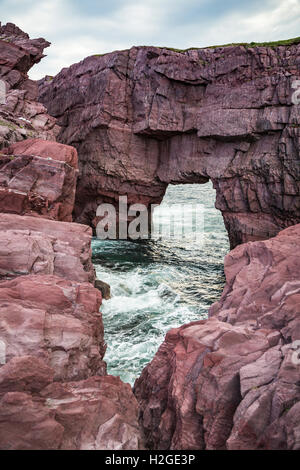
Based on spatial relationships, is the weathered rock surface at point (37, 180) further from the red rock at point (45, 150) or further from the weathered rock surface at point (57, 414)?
the weathered rock surface at point (57, 414)

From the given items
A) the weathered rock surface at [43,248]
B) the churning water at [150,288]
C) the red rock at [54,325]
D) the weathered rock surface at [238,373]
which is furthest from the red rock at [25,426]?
the churning water at [150,288]

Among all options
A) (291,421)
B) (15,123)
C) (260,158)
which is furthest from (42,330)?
(260,158)

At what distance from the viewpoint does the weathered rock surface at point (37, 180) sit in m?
14.3

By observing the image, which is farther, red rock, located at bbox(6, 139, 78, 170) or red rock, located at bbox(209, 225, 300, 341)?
red rock, located at bbox(6, 139, 78, 170)

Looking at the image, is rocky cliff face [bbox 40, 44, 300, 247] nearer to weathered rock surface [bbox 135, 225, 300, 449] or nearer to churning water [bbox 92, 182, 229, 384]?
churning water [bbox 92, 182, 229, 384]

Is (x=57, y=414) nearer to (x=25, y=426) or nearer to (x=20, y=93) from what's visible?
(x=25, y=426)

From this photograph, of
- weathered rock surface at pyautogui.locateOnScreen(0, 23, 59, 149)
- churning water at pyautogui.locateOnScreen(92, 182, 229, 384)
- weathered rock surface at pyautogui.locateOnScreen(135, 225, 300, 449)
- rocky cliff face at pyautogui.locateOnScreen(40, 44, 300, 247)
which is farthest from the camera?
rocky cliff face at pyautogui.locateOnScreen(40, 44, 300, 247)

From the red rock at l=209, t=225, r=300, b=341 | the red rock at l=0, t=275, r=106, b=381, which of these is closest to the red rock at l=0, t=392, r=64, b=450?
the red rock at l=0, t=275, r=106, b=381

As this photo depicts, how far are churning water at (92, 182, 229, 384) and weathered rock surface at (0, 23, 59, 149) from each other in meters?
10.3

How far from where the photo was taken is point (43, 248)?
10.2m

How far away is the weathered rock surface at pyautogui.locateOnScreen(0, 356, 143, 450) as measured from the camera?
4535 mm

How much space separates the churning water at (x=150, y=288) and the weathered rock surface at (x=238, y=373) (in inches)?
209

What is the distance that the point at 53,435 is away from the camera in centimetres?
459
